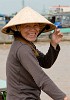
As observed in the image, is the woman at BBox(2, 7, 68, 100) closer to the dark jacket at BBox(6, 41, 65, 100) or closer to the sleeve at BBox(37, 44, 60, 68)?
the dark jacket at BBox(6, 41, 65, 100)

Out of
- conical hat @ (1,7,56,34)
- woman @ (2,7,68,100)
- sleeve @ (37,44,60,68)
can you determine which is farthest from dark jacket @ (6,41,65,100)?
sleeve @ (37,44,60,68)

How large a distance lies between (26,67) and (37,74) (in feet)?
0.33

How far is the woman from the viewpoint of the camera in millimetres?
2471

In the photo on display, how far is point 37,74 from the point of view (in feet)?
8.21

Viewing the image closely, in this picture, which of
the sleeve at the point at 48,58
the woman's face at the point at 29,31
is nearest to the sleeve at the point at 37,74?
the woman's face at the point at 29,31

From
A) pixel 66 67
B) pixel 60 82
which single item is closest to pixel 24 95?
pixel 60 82

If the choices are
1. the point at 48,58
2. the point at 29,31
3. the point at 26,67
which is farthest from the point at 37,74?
the point at 48,58

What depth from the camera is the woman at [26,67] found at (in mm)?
2471

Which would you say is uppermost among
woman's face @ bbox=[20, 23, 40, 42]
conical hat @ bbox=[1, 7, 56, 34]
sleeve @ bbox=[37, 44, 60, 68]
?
conical hat @ bbox=[1, 7, 56, 34]

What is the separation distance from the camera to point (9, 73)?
2.64 m

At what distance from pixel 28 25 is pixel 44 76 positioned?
441mm

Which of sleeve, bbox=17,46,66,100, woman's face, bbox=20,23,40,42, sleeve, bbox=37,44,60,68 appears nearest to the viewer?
sleeve, bbox=17,46,66,100

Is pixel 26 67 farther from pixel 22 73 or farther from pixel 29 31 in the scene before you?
pixel 29 31

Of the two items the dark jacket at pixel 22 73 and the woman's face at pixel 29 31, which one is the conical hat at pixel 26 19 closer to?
the woman's face at pixel 29 31
